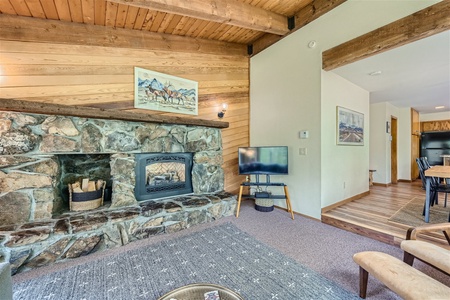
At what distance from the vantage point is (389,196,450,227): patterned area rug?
2.65 metres

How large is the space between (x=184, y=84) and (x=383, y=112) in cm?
540

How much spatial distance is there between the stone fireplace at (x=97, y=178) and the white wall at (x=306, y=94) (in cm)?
123

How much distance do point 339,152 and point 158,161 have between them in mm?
3233

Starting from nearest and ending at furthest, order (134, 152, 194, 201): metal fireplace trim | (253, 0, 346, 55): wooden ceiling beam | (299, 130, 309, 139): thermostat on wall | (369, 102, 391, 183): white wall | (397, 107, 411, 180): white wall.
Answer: (253, 0, 346, 55): wooden ceiling beam < (134, 152, 194, 201): metal fireplace trim < (299, 130, 309, 139): thermostat on wall < (369, 102, 391, 183): white wall < (397, 107, 411, 180): white wall

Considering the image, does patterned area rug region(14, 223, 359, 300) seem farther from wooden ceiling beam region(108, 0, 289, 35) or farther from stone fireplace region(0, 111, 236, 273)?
wooden ceiling beam region(108, 0, 289, 35)

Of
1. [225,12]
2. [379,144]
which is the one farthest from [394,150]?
[225,12]

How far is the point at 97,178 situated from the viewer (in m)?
3.18

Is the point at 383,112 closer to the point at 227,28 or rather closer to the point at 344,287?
the point at 227,28

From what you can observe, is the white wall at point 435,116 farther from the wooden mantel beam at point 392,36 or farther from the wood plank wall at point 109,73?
the wood plank wall at point 109,73

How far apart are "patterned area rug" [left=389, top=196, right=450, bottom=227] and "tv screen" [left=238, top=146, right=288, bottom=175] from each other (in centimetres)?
172

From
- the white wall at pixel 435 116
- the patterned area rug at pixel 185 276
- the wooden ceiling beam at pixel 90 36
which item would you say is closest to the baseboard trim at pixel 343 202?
the patterned area rug at pixel 185 276

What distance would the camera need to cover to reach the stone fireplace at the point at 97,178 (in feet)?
7.09

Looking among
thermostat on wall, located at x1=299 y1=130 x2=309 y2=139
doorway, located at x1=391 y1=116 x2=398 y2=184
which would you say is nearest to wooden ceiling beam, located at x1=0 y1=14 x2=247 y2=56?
thermostat on wall, located at x1=299 y1=130 x2=309 y2=139

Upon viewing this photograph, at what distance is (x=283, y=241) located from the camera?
2461 mm
